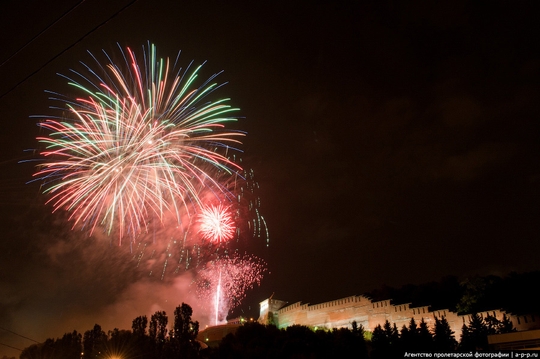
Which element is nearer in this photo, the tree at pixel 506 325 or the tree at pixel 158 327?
the tree at pixel 506 325

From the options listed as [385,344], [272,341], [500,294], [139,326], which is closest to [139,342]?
[139,326]

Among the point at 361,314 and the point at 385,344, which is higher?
the point at 361,314

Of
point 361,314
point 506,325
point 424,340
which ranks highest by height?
point 361,314

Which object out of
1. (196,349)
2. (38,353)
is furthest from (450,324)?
(38,353)

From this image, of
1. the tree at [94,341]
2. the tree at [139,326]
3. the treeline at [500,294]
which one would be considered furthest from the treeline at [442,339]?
the tree at [94,341]

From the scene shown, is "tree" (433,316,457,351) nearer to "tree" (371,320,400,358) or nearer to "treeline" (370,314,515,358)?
"treeline" (370,314,515,358)

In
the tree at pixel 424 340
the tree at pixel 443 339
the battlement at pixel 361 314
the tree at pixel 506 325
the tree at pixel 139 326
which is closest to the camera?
the tree at pixel 506 325

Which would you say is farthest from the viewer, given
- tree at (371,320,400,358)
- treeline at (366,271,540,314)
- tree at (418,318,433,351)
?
treeline at (366,271,540,314)

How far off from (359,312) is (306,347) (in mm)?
11883

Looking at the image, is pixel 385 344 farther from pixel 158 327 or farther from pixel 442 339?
pixel 158 327

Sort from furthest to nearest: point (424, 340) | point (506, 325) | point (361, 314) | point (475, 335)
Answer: point (361, 314) → point (424, 340) → point (475, 335) → point (506, 325)

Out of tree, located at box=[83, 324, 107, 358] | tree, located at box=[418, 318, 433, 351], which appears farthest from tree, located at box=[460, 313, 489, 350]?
tree, located at box=[83, 324, 107, 358]

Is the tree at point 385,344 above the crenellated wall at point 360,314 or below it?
below

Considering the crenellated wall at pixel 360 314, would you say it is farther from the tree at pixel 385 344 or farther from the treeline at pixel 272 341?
the tree at pixel 385 344
